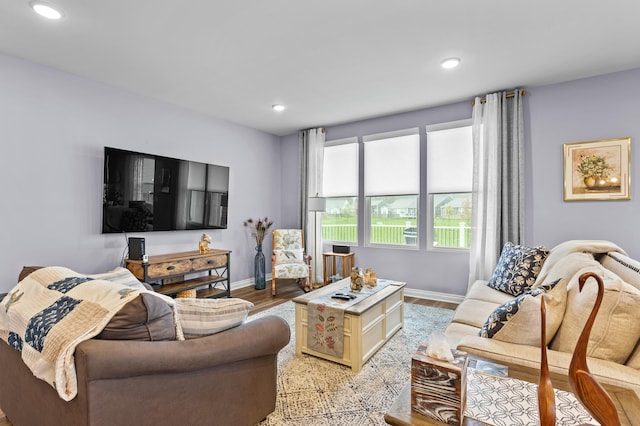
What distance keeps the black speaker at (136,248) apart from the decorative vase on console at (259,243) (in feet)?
6.20

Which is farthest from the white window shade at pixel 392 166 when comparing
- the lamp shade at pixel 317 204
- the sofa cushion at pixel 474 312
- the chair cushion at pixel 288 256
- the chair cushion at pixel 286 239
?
the sofa cushion at pixel 474 312

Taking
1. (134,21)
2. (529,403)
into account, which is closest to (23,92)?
(134,21)

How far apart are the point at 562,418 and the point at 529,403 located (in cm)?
9

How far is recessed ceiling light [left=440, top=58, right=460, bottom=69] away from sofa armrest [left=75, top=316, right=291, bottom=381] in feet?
9.06

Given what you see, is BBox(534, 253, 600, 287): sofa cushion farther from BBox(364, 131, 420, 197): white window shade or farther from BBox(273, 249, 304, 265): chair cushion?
BBox(273, 249, 304, 265): chair cushion

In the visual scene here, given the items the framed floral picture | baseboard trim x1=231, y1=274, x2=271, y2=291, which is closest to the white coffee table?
the framed floral picture

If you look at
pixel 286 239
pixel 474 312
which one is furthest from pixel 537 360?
pixel 286 239

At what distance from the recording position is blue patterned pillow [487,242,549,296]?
2859mm

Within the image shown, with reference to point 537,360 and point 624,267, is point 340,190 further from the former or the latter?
point 537,360

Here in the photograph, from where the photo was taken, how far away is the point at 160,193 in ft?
12.8

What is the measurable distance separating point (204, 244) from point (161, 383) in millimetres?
3058

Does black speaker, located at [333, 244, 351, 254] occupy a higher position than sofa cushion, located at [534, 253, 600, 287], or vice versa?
sofa cushion, located at [534, 253, 600, 287]

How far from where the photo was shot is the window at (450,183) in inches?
160

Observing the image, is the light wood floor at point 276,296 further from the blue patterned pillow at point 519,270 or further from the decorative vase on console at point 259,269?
the blue patterned pillow at point 519,270
